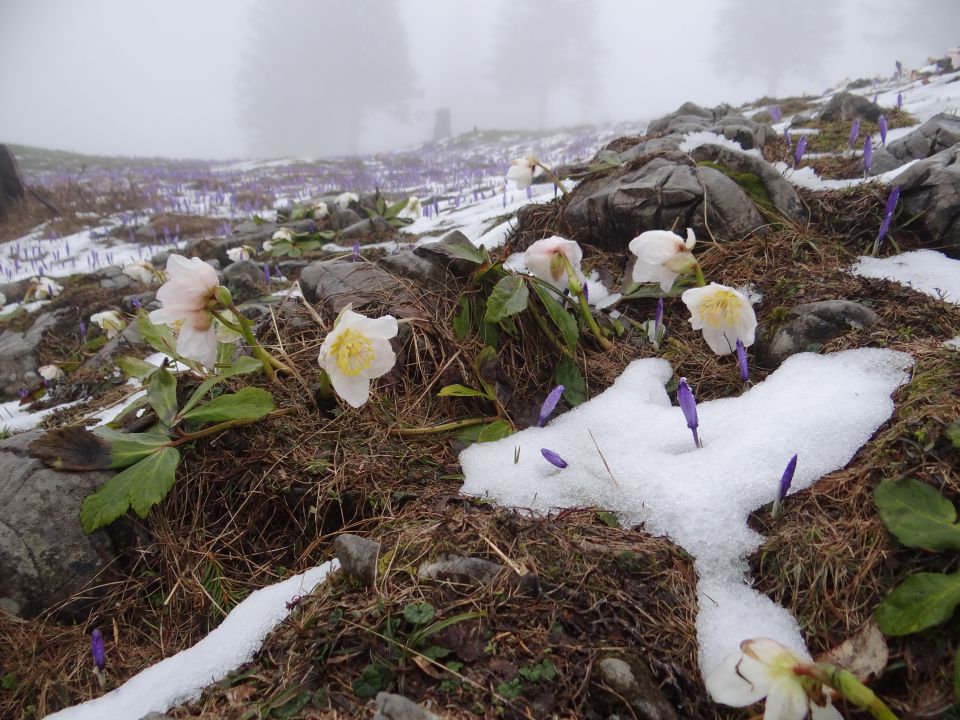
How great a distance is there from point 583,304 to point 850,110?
18.3 feet

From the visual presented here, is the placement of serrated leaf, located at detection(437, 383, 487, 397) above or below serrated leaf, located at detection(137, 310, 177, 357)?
below

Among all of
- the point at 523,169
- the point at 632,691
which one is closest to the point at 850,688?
the point at 632,691

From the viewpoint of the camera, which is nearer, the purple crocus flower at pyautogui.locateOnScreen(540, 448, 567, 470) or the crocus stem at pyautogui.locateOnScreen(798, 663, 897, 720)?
the crocus stem at pyautogui.locateOnScreen(798, 663, 897, 720)

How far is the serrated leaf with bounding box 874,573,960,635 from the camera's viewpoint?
0.95 metres

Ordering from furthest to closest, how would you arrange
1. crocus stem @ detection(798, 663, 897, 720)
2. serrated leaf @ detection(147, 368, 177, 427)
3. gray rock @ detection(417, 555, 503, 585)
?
serrated leaf @ detection(147, 368, 177, 427)
gray rock @ detection(417, 555, 503, 585)
crocus stem @ detection(798, 663, 897, 720)

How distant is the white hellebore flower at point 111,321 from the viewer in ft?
13.3

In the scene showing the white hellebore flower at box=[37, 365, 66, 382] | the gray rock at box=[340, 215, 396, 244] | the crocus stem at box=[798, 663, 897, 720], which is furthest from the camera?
the gray rock at box=[340, 215, 396, 244]

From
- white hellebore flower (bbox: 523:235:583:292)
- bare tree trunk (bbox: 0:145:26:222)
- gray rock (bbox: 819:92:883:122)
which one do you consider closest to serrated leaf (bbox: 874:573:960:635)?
white hellebore flower (bbox: 523:235:583:292)

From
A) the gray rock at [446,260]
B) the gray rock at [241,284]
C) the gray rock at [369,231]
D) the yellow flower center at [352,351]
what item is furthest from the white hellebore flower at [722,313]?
the gray rock at [369,231]

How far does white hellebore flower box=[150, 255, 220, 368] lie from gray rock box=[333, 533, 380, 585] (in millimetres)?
912

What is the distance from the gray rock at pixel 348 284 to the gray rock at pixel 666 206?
138 cm

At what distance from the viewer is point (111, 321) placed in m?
4.11

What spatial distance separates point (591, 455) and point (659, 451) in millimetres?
224

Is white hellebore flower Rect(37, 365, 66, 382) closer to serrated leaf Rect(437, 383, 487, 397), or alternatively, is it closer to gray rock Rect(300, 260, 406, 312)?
gray rock Rect(300, 260, 406, 312)
